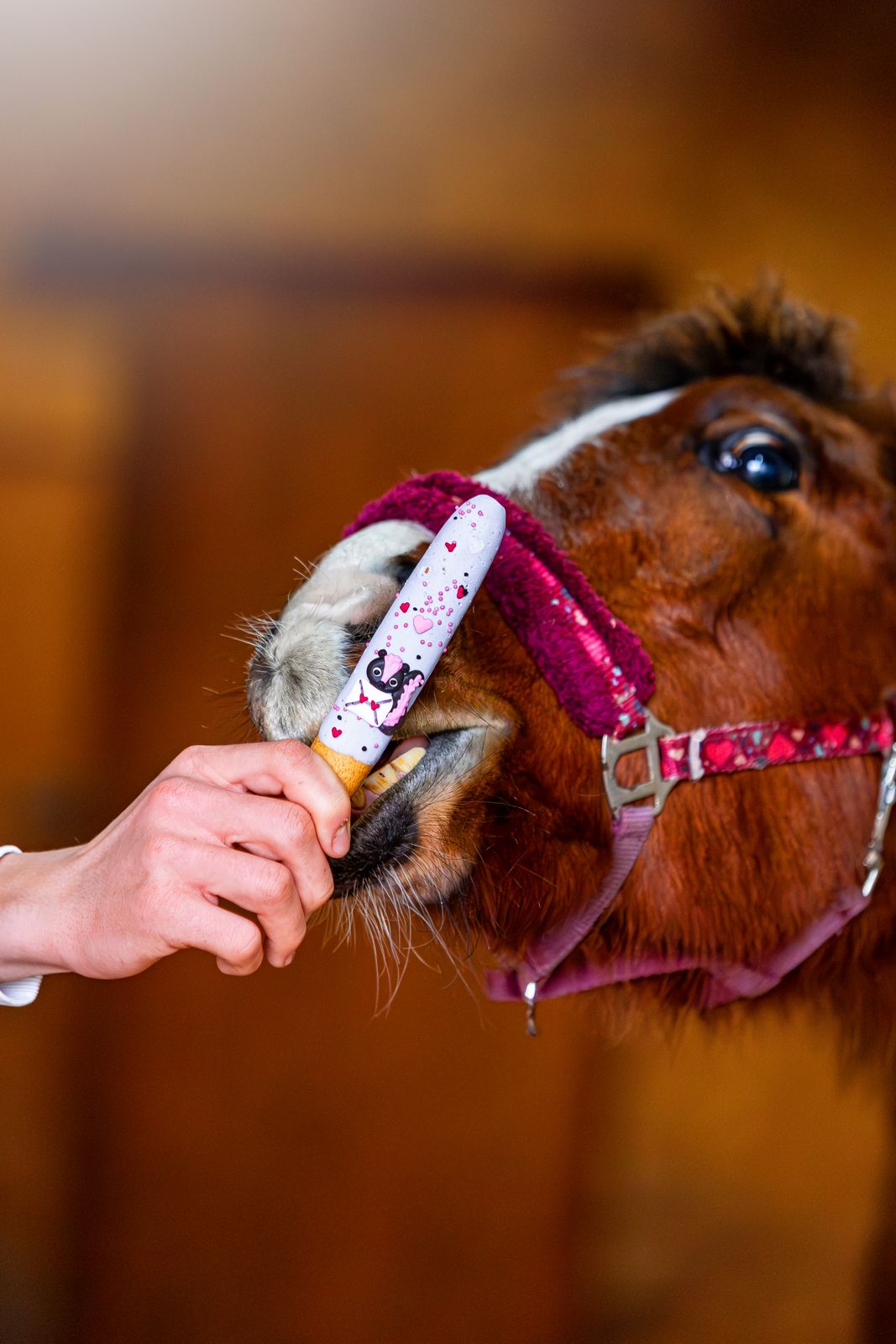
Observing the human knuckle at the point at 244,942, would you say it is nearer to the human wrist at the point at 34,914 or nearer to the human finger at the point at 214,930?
the human finger at the point at 214,930

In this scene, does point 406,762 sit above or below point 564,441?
below

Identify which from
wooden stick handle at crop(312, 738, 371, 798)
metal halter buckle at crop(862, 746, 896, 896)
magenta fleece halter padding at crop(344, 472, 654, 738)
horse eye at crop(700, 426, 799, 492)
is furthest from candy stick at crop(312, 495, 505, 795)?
metal halter buckle at crop(862, 746, 896, 896)

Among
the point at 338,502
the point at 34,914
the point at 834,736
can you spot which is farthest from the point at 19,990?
the point at 338,502

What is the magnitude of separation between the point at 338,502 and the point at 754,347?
0.85 metres

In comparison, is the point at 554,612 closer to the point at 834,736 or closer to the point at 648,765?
the point at 648,765

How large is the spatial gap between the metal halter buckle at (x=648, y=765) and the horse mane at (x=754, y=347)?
431mm

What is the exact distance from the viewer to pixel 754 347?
40.6 inches

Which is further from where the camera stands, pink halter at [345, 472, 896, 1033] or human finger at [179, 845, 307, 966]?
pink halter at [345, 472, 896, 1033]

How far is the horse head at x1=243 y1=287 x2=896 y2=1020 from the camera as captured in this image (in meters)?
0.68

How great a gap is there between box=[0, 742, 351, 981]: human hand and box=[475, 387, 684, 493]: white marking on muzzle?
0.39 m

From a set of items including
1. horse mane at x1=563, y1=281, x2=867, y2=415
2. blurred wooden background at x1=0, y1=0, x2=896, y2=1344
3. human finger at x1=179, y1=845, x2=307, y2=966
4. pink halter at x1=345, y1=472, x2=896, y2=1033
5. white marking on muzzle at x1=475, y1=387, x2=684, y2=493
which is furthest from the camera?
blurred wooden background at x1=0, y1=0, x2=896, y2=1344

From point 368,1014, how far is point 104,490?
0.97 metres

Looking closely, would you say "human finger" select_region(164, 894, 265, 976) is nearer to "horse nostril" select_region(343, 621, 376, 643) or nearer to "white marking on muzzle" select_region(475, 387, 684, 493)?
"horse nostril" select_region(343, 621, 376, 643)

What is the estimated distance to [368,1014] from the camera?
1.72m
